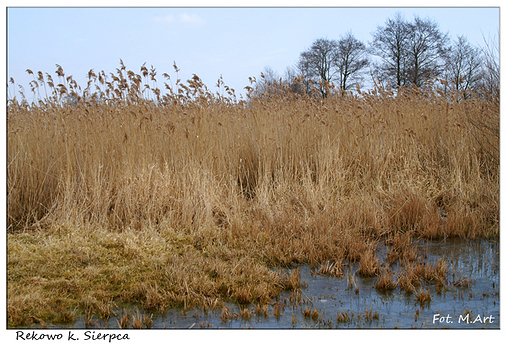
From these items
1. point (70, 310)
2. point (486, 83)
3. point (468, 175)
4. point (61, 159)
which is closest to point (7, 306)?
point (70, 310)

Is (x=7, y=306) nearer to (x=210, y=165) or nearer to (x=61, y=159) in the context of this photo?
(x=61, y=159)

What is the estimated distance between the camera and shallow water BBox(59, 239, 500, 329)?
9.89 ft

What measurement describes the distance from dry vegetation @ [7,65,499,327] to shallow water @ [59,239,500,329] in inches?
5.1

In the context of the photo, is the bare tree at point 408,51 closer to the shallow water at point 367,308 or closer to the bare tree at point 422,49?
the bare tree at point 422,49

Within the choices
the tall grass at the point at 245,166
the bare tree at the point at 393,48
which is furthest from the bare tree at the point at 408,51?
the tall grass at the point at 245,166

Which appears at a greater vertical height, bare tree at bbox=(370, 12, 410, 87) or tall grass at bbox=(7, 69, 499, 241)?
bare tree at bbox=(370, 12, 410, 87)

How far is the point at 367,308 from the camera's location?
323cm

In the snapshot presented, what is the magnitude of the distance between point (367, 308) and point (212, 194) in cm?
244

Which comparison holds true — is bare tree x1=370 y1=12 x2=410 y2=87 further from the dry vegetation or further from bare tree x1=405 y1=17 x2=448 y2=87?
the dry vegetation

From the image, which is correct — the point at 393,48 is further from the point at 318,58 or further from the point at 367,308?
the point at 367,308

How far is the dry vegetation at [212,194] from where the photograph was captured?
3.59 meters

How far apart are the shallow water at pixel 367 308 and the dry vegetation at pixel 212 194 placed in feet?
0.43

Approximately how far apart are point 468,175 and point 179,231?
4119mm

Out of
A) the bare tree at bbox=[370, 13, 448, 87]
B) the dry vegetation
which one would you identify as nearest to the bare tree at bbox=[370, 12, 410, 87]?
the bare tree at bbox=[370, 13, 448, 87]
